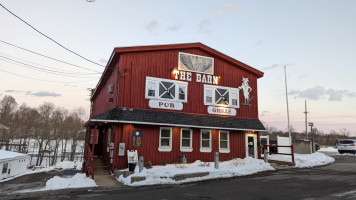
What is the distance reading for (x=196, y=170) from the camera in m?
14.2

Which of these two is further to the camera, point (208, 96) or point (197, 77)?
point (208, 96)

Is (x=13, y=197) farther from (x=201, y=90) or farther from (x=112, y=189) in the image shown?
(x=201, y=90)

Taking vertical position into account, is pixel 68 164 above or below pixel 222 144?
below

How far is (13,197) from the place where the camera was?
9438 mm

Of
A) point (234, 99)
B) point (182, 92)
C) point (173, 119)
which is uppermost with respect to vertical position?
point (182, 92)

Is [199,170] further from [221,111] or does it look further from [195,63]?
[195,63]

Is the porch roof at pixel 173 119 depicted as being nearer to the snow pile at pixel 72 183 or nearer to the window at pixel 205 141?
the window at pixel 205 141

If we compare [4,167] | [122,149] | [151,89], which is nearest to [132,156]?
[122,149]

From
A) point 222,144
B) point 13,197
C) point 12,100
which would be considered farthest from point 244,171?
point 12,100

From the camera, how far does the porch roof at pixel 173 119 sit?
15.2 metres

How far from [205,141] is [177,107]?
356cm

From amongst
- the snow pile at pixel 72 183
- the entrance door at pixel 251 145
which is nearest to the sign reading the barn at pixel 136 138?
the snow pile at pixel 72 183

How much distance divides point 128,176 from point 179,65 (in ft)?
31.2

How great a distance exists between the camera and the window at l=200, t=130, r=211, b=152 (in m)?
18.1
